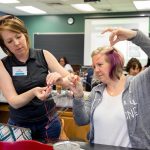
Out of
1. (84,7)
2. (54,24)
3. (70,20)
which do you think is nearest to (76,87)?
(84,7)

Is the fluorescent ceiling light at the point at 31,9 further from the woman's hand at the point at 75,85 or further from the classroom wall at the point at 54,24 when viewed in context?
the woman's hand at the point at 75,85

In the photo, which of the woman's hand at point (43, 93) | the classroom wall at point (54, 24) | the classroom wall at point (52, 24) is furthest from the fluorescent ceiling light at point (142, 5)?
the woman's hand at point (43, 93)

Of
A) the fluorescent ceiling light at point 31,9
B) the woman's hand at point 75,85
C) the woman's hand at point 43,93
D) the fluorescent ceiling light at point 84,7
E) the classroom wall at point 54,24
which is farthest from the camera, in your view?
the classroom wall at point 54,24

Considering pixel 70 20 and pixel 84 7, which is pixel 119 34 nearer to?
pixel 84 7

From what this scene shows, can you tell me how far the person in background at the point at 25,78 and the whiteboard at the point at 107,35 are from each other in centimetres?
502

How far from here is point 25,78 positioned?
64.7 inches

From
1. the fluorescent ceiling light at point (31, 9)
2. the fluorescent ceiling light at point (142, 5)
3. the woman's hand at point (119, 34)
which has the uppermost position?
the fluorescent ceiling light at point (142, 5)

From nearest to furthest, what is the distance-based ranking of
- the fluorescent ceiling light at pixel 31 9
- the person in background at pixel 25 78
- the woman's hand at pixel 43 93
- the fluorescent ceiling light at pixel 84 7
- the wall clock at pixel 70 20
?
the woman's hand at pixel 43 93, the person in background at pixel 25 78, the fluorescent ceiling light at pixel 84 7, the fluorescent ceiling light at pixel 31 9, the wall clock at pixel 70 20

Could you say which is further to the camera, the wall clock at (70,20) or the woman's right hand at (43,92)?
the wall clock at (70,20)

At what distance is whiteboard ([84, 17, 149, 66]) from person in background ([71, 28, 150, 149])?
495cm

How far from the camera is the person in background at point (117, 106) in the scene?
1495 millimetres

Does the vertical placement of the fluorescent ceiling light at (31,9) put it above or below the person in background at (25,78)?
above

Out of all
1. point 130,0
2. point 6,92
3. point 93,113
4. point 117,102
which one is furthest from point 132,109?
point 130,0

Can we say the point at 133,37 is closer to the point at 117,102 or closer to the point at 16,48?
the point at 117,102
